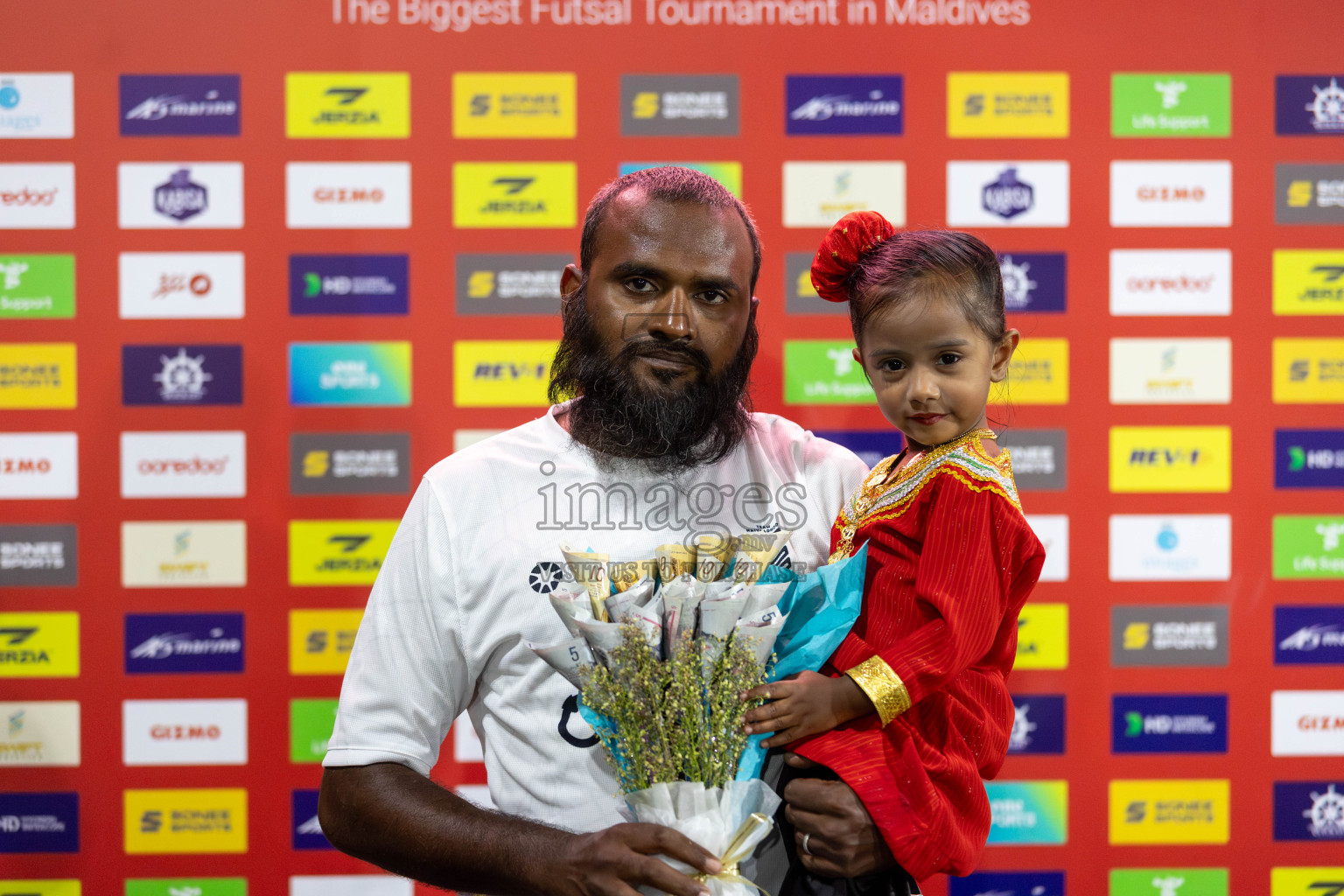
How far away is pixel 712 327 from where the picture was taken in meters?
1.73

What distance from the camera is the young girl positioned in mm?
1422

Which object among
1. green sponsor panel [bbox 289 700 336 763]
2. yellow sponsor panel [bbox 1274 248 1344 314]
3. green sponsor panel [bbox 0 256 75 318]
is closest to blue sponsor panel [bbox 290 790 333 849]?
green sponsor panel [bbox 289 700 336 763]

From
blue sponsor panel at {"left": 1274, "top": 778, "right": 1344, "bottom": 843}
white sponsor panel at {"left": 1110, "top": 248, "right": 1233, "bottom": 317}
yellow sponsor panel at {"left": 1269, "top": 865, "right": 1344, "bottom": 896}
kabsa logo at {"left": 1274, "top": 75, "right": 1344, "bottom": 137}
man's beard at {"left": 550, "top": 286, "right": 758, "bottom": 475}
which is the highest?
kabsa logo at {"left": 1274, "top": 75, "right": 1344, "bottom": 137}

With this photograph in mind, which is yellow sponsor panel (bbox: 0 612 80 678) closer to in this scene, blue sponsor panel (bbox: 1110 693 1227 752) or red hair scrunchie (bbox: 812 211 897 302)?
red hair scrunchie (bbox: 812 211 897 302)

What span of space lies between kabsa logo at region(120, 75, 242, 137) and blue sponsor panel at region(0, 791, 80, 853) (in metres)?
2.27

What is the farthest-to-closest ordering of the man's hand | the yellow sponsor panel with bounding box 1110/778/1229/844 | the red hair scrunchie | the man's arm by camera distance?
the yellow sponsor panel with bounding box 1110/778/1229/844 → the red hair scrunchie → the man's hand → the man's arm

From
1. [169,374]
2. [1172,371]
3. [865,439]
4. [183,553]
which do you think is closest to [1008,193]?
[1172,371]

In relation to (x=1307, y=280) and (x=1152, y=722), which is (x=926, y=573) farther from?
(x=1307, y=280)

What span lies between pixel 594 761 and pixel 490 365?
173cm

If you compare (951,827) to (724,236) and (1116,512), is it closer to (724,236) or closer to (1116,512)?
(724,236)

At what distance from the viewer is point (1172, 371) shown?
10.1 ft

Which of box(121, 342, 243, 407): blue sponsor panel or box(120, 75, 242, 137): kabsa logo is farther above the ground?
box(120, 75, 242, 137): kabsa logo

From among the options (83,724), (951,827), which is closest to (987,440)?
(951,827)

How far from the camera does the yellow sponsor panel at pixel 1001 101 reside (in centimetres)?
304
